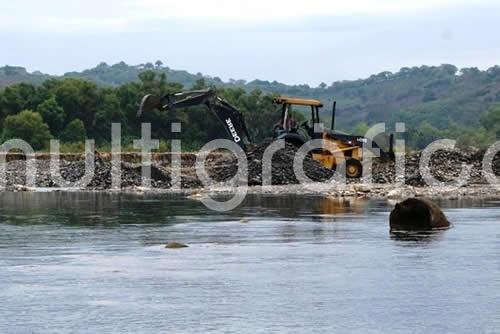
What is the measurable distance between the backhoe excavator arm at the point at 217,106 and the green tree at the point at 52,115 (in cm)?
4412

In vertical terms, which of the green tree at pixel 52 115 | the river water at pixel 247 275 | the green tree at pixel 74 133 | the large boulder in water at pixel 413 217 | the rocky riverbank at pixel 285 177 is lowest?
the river water at pixel 247 275

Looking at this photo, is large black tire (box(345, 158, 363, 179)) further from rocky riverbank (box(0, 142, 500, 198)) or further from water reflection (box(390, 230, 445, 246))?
water reflection (box(390, 230, 445, 246))

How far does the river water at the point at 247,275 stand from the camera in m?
21.7

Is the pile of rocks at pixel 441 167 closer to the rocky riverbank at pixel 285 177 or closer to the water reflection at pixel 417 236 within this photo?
the rocky riverbank at pixel 285 177

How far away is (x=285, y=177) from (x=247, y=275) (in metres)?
35.1

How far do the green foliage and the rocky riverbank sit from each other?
3106cm

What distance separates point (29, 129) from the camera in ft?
327

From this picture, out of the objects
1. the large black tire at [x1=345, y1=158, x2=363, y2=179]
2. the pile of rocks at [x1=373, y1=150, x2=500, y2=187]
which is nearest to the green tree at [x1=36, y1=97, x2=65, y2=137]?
the pile of rocks at [x1=373, y1=150, x2=500, y2=187]

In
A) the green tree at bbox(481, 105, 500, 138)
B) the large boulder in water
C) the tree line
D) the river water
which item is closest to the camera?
the river water

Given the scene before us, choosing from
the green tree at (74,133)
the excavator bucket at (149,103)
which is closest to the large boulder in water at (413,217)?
the excavator bucket at (149,103)

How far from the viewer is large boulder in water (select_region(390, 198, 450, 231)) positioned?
35.9 metres

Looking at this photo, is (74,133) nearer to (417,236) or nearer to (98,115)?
(98,115)

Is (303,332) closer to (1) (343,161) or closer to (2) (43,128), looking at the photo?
Answer: (1) (343,161)

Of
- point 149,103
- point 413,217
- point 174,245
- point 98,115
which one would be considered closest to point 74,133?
point 98,115
